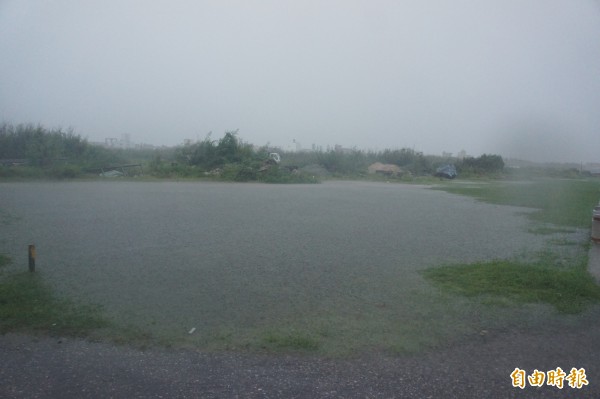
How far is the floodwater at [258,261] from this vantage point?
16.4 feet

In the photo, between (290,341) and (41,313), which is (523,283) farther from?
(41,313)

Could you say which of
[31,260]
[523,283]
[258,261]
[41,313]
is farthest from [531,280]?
[31,260]

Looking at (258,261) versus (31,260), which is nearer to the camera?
(31,260)

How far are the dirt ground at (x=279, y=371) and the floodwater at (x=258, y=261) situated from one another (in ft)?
1.54

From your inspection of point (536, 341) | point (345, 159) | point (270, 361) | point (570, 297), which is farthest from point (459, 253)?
point (345, 159)

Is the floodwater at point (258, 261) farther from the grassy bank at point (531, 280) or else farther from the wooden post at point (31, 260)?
the grassy bank at point (531, 280)

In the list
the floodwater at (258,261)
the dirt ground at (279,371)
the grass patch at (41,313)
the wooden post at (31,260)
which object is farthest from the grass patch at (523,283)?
the wooden post at (31,260)

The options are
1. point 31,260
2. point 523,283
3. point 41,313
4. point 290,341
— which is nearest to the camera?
point 290,341

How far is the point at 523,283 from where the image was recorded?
6426 mm

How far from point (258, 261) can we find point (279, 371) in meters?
3.88

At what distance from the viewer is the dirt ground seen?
345 centimetres

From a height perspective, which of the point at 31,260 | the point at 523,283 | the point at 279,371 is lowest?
the point at 279,371

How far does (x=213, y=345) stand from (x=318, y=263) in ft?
11.5

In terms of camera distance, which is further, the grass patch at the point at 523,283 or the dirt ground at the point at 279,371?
the grass patch at the point at 523,283
